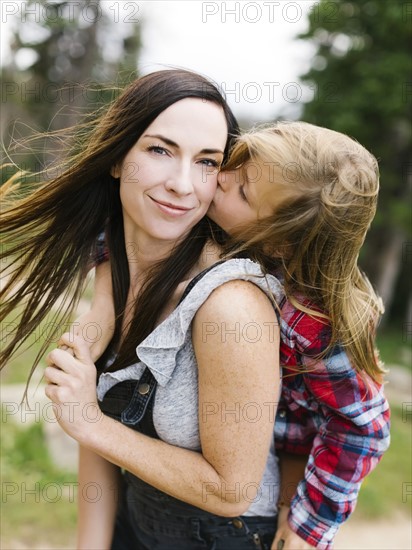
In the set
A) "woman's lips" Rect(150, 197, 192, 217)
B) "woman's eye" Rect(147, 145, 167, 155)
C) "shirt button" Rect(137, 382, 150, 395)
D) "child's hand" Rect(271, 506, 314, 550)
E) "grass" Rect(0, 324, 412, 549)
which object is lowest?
"grass" Rect(0, 324, 412, 549)

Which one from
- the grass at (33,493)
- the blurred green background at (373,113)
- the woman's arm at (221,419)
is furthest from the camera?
the blurred green background at (373,113)

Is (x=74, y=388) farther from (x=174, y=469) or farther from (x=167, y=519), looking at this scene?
(x=167, y=519)

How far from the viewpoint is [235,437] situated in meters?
1.37

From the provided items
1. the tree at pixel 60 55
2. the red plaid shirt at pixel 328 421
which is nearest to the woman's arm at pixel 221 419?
the red plaid shirt at pixel 328 421

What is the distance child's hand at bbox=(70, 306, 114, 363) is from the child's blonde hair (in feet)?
1.58

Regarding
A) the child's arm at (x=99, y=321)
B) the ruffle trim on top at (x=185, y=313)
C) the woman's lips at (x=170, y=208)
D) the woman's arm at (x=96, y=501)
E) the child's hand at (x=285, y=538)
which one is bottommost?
the woman's arm at (x=96, y=501)

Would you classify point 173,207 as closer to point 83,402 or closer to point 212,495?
point 83,402

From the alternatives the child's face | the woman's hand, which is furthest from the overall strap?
the child's face

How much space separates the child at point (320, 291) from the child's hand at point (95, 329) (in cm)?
45

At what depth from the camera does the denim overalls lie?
1.50 metres

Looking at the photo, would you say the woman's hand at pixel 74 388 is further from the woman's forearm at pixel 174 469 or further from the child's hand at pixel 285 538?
the child's hand at pixel 285 538

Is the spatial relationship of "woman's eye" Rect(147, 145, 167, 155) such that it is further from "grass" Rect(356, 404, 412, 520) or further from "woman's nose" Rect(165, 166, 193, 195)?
"grass" Rect(356, 404, 412, 520)

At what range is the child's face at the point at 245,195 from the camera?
154 centimetres

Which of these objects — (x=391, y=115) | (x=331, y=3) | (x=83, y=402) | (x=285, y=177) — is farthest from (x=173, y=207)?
(x=331, y=3)
